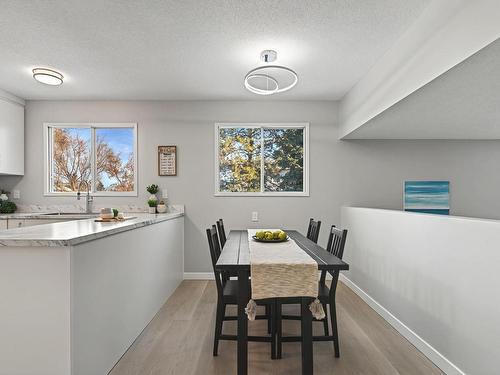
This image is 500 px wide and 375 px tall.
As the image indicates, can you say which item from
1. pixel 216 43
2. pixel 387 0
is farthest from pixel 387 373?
pixel 216 43

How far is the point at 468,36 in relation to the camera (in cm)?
175

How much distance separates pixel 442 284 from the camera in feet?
7.02

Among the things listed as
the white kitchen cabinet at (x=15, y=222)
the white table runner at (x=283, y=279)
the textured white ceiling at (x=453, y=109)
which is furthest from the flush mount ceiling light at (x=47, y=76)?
the textured white ceiling at (x=453, y=109)

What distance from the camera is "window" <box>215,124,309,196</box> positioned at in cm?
452

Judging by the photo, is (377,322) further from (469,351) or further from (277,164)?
(277,164)

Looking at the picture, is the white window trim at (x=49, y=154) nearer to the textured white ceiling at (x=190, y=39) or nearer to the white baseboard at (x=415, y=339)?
the textured white ceiling at (x=190, y=39)

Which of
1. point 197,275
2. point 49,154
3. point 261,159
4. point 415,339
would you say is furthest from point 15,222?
point 415,339

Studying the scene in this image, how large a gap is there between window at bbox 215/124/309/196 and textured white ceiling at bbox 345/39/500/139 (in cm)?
81

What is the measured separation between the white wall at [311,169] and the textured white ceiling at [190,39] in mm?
569

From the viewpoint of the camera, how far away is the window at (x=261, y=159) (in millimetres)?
4523

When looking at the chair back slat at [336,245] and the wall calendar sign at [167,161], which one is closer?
the chair back slat at [336,245]

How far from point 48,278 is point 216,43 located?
2184 millimetres

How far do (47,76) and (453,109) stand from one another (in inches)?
157

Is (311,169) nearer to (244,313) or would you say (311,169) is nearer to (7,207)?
(244,313)
